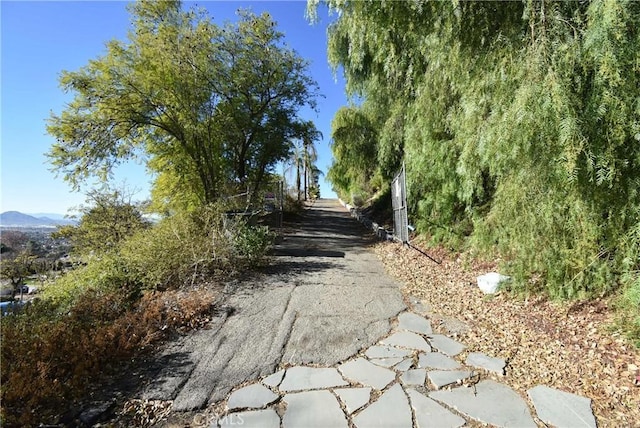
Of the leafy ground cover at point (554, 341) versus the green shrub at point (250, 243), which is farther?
the green shrub at point (250, 243)

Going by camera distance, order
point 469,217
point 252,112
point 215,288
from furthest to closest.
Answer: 1. point 252,112
2. point 469,217
3. point 215,288

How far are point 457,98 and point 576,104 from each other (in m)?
2.90

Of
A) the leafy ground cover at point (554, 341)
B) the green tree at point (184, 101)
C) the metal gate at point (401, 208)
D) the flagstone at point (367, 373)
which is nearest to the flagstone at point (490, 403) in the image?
the leafy ground cover at point (554, 341)

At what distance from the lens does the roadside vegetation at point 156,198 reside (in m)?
2.67

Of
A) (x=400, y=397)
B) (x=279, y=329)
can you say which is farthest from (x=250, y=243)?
(x=400, y=397)

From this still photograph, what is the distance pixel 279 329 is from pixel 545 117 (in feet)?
9.83

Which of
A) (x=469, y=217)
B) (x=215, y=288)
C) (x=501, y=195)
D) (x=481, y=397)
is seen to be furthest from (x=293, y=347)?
(x=469, y=217)

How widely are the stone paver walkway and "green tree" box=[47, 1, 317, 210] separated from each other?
5.58m

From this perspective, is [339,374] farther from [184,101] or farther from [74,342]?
[184,101]

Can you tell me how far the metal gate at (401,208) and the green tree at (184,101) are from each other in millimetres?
3876

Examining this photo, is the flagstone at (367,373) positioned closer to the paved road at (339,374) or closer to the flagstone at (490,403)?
the paved road at (339,374)

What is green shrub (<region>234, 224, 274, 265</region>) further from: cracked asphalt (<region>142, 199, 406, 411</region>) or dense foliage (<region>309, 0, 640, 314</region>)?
dense foliage (<region>309, 0, 640, 314</region>)

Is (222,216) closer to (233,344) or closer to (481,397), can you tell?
(233,344)

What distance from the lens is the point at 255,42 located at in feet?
30.8
